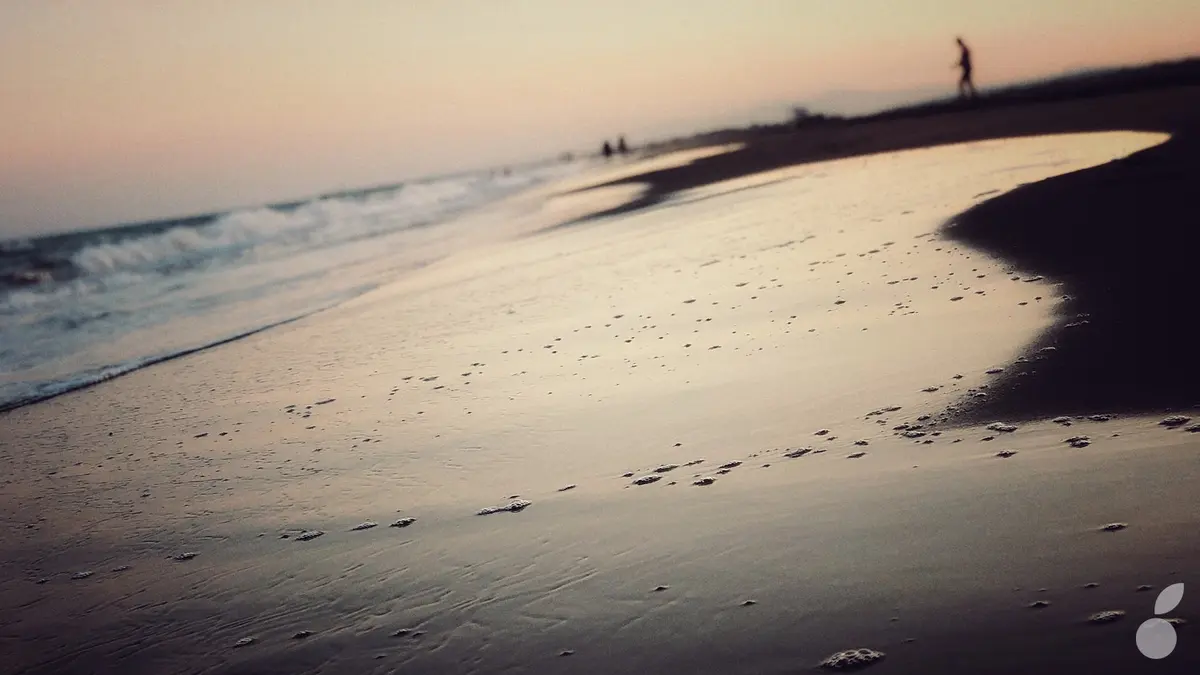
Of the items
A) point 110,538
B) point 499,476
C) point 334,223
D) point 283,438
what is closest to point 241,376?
point 283,438

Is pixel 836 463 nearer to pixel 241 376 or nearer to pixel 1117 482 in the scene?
pixel 1117 482

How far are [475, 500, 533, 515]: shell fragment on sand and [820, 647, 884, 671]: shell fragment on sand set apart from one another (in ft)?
6.18

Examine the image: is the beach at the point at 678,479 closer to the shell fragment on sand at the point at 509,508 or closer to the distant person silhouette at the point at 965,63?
the shell fragment on sand at the point at 509,508

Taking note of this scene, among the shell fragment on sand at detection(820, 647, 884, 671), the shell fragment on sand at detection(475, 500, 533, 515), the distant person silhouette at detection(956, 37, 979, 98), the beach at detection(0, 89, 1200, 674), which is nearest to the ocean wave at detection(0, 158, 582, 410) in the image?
the beach at detection(0, 89, 1200, 674)

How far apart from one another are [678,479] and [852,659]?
1.71m

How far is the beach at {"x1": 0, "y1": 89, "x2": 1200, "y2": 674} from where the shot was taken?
280 centimetres

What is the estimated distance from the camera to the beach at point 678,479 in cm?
280

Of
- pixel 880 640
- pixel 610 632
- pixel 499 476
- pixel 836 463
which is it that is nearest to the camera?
pixel 880 640

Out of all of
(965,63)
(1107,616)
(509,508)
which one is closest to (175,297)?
(509,508)

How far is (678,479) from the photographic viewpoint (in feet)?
13.6

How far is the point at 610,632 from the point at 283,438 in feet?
12.6

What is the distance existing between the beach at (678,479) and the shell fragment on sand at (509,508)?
0.02 metres

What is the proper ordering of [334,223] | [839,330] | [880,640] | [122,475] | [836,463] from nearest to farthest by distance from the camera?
[880,640] → [836,463] → [122,475] → [839,330] → [334,223]

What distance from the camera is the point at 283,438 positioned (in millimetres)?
6074
